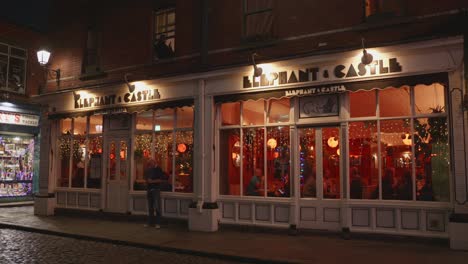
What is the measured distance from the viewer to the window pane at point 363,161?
34.1 ft

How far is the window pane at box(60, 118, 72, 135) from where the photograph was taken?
16031 mm

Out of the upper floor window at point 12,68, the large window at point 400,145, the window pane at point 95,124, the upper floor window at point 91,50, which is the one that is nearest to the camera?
the large window at point 400,145

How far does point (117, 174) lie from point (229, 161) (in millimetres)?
4256

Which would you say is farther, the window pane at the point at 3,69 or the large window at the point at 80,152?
the window pane at the point at 3,69

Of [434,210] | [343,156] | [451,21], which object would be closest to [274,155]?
[343,156]

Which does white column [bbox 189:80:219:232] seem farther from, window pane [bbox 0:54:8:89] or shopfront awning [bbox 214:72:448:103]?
window pane [bbox 0:54:8:89]

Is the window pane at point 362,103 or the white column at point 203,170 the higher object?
the window pane at point 362,103

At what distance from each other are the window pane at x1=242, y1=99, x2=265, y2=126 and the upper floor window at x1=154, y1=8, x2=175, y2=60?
10.2ft

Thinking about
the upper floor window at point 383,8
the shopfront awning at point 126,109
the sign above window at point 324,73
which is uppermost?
the upper floor window at point 383,8

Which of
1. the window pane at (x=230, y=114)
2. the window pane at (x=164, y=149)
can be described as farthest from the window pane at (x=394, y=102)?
the window pane at (x=164, y=149)

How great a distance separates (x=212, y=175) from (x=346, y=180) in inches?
143

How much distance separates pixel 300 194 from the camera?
11211 millimetres

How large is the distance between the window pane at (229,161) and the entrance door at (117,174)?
141 inches

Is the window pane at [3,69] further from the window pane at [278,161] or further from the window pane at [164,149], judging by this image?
the window pane at [278,161]
